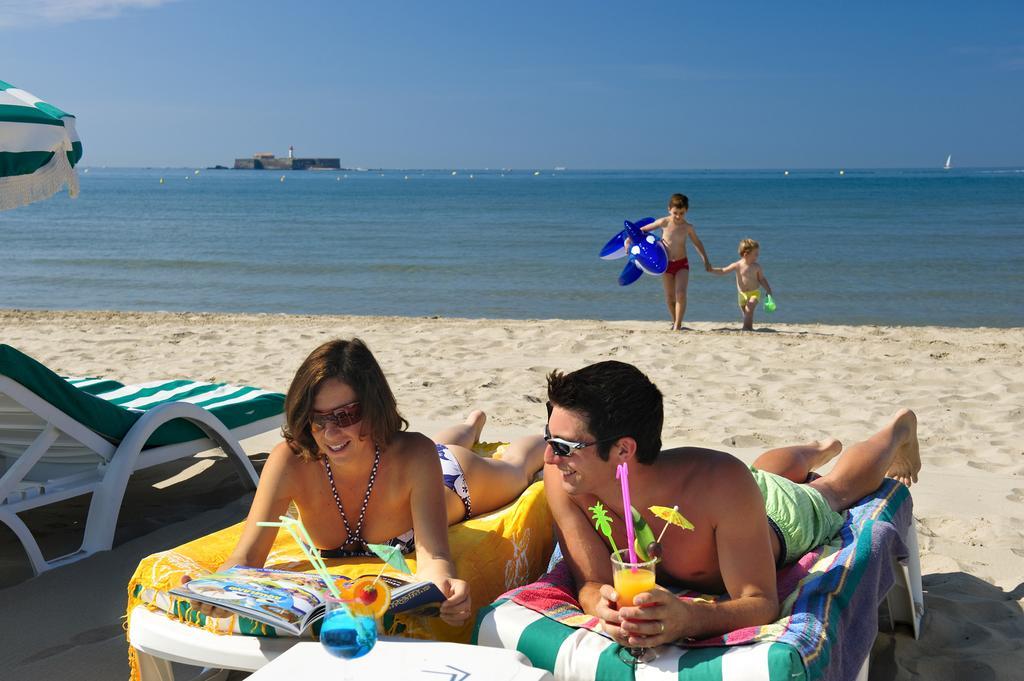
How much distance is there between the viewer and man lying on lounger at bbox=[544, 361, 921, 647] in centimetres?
239

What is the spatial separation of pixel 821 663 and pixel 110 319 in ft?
35.8

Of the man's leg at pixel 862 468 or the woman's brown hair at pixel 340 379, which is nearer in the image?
the woman's brown hair at pixel 340 379

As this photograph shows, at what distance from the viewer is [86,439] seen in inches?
168

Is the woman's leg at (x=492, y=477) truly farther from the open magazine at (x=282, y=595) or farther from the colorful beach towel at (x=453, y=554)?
the open magazine at (x=282, y=595)

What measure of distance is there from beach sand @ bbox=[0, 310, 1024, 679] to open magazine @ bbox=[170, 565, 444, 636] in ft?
3.26

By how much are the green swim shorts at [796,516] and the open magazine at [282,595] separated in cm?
110

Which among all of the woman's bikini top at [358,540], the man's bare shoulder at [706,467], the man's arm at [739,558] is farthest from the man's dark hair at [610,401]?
the woman's bikini top at [358,540]

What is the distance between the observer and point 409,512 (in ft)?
10.4

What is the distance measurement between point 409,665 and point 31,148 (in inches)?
112

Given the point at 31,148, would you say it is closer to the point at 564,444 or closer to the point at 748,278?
the point at 564,444

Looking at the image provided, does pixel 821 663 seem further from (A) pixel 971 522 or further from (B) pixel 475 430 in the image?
(A) pixel 971 522

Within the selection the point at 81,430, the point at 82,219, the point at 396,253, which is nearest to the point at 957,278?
the point at 396,253

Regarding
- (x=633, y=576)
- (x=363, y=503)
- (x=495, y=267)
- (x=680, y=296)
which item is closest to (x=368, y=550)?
(x=363, y=503)

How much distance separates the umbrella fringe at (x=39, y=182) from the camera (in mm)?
4035
